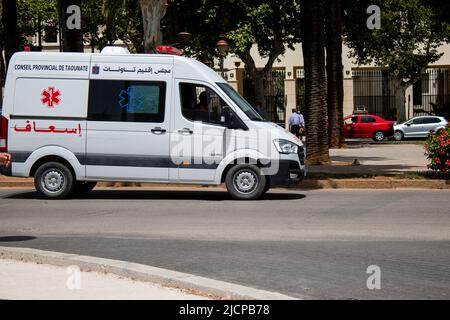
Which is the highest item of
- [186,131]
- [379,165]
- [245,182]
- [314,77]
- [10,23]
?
[10,23]

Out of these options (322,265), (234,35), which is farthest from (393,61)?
(322,265)

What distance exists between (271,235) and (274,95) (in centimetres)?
4965

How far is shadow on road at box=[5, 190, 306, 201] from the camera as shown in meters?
17.0

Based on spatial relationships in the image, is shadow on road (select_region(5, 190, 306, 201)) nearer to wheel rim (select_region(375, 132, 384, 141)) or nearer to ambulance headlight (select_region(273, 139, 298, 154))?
ambulance headlight (select_region(273, 139, 298, 154))

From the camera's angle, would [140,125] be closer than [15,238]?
No

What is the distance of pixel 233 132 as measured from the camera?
1605 centimetres

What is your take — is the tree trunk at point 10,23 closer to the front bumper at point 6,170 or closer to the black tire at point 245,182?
the front bumper at point 6,170

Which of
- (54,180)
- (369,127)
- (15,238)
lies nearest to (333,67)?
(369,127)

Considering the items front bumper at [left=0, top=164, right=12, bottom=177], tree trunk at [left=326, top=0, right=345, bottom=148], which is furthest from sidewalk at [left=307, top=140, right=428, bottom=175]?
front bumper at [left=0, top=164, right=12, bottom=177]

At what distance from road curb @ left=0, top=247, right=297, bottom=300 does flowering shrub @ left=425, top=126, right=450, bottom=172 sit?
38.9 feet

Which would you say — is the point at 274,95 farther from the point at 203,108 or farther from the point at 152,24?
the point at 203,108

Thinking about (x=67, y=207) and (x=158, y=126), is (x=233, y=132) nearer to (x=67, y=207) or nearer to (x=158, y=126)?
(x=158, y=126)

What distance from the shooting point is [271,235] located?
11703 mm

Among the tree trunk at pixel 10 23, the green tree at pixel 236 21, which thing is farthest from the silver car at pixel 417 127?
the tree trunk at pixel 10 23
